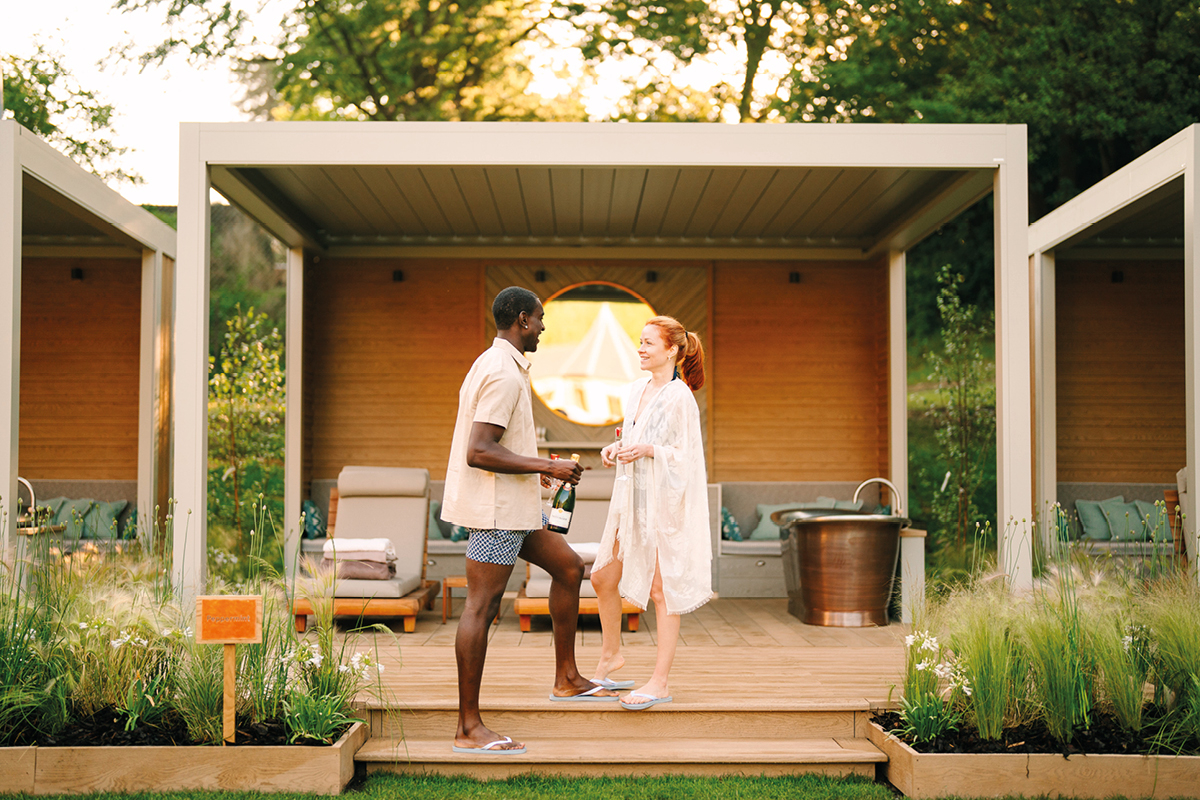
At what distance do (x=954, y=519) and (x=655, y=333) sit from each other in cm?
722

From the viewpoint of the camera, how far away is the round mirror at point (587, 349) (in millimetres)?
9156

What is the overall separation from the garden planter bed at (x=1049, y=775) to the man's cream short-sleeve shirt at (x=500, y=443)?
1710 mm

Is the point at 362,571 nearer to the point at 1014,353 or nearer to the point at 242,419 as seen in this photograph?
the point at 1014,353

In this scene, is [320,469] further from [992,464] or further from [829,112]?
[829,112]

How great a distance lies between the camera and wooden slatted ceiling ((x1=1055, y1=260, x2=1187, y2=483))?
945cm

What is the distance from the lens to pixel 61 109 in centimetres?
1495

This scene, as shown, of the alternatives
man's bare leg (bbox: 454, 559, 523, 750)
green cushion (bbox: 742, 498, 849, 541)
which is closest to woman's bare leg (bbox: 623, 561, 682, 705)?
man's bare leg (bbox: 454, 559, 523, 750)

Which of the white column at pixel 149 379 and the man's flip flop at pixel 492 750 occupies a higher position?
the white column at pixel 149 379

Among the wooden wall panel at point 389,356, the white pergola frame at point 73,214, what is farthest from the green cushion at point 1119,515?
the white pergola frame at point 73,214

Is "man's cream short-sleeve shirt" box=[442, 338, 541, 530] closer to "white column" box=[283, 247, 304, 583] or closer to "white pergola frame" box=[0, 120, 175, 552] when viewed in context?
"white pergola frame" box=[0, 120, 175, 552]

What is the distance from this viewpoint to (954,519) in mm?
10375

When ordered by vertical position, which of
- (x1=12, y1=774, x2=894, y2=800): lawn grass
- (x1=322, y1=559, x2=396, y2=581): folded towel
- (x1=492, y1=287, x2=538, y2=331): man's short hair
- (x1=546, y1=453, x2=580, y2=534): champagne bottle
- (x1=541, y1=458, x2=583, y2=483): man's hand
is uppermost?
(x1=492, y1=287, x2=538, y2=331): man's short hair

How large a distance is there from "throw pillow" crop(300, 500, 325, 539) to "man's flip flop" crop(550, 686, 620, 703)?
4.48m

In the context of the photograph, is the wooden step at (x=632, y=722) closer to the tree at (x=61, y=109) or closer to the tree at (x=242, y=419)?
the tree at (x=242, y=419)
